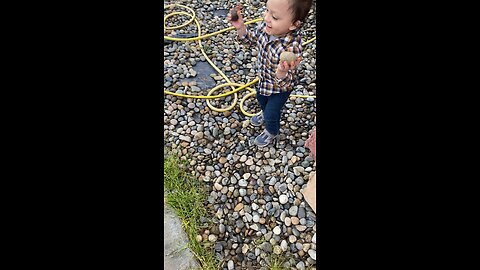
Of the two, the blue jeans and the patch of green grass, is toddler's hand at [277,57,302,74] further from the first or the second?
the patch of green grass

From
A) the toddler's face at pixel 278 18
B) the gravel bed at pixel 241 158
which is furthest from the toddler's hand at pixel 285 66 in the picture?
the gravel bed at pixel 241 158

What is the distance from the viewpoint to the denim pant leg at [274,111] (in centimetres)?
269

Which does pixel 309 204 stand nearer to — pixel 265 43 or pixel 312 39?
pixel 265 43

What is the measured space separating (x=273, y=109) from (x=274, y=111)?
0.07ft

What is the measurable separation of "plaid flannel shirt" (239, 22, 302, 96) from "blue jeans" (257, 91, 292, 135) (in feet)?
0.21

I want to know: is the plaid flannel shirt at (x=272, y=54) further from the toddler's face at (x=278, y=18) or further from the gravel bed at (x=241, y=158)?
the gravel bed at (x=241, y=158)

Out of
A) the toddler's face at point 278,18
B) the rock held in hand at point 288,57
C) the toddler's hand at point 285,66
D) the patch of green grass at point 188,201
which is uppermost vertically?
the toddler's face at point 278,18

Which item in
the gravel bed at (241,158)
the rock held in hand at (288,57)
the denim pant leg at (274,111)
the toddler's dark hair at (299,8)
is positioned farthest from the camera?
the denim pant leg at (274,111)

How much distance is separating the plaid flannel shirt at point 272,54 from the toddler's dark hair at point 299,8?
0.14 metres

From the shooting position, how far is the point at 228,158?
2.99 metres

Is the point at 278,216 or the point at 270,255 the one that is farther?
the point at 278,216

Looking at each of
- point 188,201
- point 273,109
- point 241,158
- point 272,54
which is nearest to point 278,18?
point 272,54
